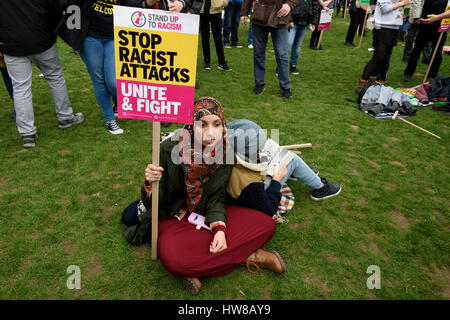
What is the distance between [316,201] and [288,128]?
5.48ft

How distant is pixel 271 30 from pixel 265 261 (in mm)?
4095

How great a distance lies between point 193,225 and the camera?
2.39 m

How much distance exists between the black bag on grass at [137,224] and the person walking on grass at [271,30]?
12.3 ft

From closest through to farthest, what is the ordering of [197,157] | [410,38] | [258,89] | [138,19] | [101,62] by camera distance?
1. [138,19]
2. [197,157]
3. [101,62]
4. [258,89]
5. [410,38]

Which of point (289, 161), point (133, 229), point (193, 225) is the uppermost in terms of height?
point (289, 161)

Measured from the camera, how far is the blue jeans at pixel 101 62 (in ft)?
11.8

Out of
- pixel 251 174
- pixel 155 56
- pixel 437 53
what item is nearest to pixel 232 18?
pixel 437 53

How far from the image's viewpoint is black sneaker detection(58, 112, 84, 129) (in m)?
4.27

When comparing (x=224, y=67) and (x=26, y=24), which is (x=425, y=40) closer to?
(x=224, y=67)

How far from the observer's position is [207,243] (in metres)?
2.27

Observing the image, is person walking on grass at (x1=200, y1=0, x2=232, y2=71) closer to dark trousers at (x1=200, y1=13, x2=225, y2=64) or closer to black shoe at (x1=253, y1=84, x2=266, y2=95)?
dark trousers at (x1=200, y1=13, x2=225, y2=64)

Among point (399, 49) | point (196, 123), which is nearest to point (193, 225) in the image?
point (196, 123)
